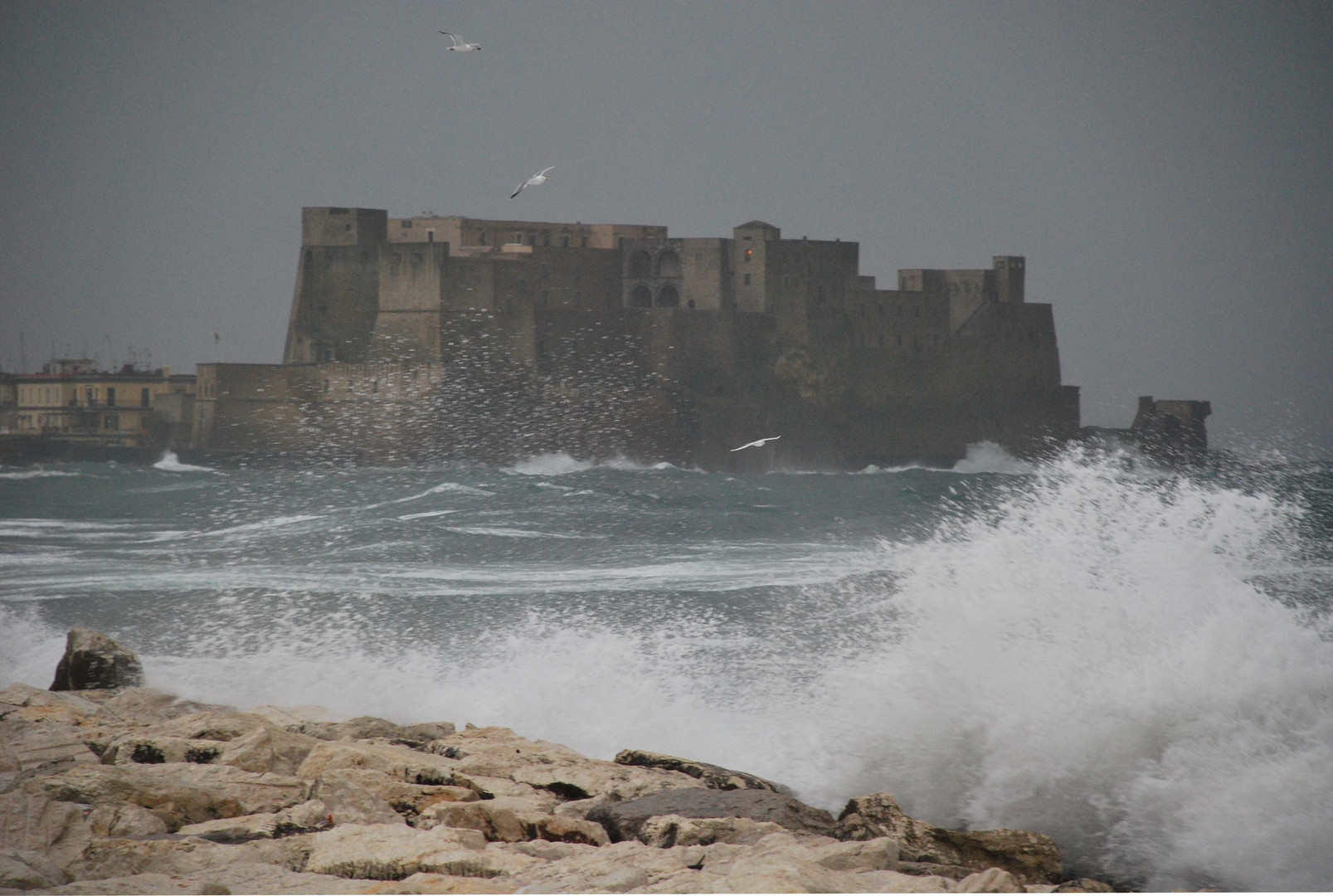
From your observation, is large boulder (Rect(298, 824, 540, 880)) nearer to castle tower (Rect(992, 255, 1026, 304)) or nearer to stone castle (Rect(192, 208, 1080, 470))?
stone castle (Rect(192, 208, 1080, 470))

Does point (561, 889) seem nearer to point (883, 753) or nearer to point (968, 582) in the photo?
point (883, 753)

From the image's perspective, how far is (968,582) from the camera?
7.92m

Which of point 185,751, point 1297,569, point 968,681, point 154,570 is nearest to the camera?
point 185,751

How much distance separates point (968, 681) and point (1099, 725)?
2.63 feet

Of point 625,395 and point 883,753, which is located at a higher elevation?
point 625,395

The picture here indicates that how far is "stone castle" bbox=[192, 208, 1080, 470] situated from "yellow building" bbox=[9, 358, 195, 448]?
7.49m

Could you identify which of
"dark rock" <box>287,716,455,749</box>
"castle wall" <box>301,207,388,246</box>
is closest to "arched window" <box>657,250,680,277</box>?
"castle wall" <box>301,207,388,246</box>

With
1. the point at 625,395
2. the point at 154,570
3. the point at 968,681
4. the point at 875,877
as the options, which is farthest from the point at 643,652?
the point at 625,395

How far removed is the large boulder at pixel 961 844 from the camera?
4.40m

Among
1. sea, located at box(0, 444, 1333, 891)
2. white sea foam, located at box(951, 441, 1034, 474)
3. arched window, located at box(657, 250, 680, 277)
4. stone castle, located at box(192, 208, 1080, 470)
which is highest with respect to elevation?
arched window, located at box(657, 250, 680, 277)

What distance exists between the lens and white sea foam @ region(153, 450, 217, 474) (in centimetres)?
3800

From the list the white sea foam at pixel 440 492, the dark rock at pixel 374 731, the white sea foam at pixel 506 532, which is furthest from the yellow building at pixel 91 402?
the dark rock at pixel 374 731

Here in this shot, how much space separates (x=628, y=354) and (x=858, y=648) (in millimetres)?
32386

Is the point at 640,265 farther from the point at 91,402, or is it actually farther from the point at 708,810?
the point at 708,810
